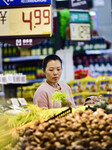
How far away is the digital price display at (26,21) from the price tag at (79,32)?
3122mm

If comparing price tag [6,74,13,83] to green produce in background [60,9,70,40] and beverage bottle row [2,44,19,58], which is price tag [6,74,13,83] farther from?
beverage bottle row [2,44,19,58]

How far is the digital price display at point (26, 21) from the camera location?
3494mm

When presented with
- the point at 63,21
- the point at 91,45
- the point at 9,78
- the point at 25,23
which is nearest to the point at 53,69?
the point at 25,23

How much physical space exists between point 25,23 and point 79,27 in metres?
3.25

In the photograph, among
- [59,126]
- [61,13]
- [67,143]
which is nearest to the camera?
[67,143]

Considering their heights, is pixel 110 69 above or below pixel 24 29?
below

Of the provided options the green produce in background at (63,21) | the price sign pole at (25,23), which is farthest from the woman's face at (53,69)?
the green produce in background at (63,21)

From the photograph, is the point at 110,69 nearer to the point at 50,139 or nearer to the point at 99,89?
the point at 99,89

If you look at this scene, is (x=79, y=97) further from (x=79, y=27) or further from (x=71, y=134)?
(x=71, y=134)

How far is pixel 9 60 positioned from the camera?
882 cm

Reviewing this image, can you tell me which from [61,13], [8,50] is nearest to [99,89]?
[61,13]

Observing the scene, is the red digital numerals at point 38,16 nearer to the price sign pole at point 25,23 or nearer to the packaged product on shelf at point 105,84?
the price sign pole at point 25,23

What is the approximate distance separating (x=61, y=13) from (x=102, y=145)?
583 centimetres

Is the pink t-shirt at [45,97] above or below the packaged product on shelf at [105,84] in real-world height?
above
